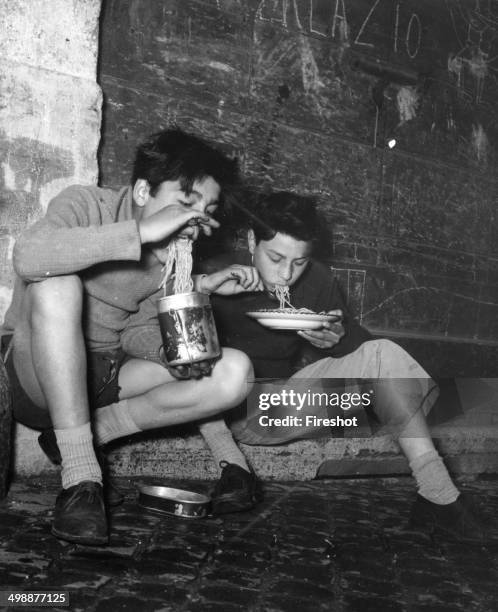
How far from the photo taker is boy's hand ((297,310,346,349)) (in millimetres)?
2918

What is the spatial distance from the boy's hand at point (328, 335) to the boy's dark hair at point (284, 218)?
452mm

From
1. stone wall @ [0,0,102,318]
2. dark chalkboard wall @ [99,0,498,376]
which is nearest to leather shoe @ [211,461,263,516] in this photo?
stone wall @ [0,0,102,318]

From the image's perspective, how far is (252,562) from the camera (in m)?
2.20

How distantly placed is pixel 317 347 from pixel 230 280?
0.56m

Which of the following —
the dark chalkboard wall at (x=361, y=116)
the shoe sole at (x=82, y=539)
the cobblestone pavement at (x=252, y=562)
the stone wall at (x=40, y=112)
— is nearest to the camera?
the cobblestone pavement at (x=252, y=562)

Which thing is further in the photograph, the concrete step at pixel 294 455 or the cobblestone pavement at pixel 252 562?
the concrete step at pixel 294 455

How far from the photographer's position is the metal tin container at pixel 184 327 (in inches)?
91.9

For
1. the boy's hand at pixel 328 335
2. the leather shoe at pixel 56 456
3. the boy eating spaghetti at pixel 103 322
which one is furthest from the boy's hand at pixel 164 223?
the leather shoe at pixel 56 456

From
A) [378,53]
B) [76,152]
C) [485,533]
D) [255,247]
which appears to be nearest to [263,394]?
[255,247]

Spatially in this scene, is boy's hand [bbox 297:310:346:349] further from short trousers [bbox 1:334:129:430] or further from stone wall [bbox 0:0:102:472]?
stone wall [bbox 0:0:102:472]

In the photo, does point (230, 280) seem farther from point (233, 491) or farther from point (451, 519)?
point (451, 519)

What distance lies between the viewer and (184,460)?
10.9 ft

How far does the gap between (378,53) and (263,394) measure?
2795 millimetres

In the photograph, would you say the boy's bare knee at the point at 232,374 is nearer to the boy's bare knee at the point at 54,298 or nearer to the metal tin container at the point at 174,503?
the metal tin container at the point at 174,503
